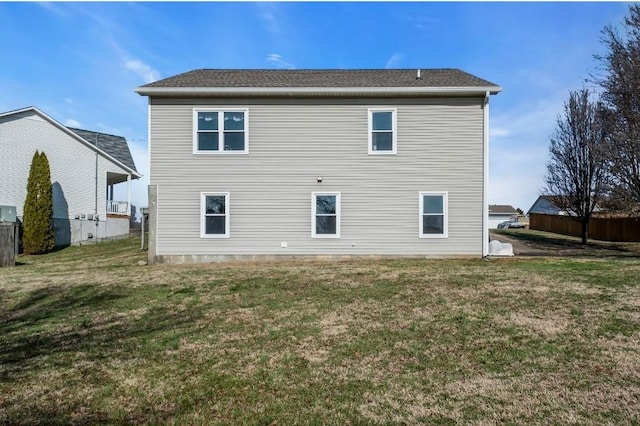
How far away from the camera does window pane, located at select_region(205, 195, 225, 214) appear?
1338 centimetres

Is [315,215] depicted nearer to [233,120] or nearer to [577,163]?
[233,120]

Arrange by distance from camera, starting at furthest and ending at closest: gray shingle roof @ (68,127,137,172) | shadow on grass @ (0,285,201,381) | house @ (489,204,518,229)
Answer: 1. house @ (489,204,518,229)
2. gray shingle roof @ (68,127,137,172)
3. shadow on grass @ (0,285,201,381)

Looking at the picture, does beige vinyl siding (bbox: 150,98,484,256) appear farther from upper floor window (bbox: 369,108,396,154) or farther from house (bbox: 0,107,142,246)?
house (bbox: 0,107,142,246)

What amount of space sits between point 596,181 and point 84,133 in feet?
94.5

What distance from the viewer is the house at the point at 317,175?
13344 millimetres

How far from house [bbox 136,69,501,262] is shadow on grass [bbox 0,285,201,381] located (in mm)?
5112

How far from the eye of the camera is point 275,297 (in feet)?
26.5

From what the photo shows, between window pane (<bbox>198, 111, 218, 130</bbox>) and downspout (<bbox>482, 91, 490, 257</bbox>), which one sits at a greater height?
window pane (<bbox>198, 111, 218, 130</bbox>)

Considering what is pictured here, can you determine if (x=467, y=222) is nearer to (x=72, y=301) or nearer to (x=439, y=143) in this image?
(x=439, y=143)

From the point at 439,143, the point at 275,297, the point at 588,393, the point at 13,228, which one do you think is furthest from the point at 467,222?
the point at 13,228

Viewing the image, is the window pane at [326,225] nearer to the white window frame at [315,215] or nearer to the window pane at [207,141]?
the white window frame at [315,215]

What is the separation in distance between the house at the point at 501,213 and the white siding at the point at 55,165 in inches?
2089

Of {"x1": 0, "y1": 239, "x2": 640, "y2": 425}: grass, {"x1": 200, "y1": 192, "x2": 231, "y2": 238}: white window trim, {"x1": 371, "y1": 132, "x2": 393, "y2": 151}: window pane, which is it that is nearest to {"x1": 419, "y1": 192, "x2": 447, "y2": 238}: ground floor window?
{"x1": 371, "y1": 132, "x2": 393, "y2": 151}: window pane

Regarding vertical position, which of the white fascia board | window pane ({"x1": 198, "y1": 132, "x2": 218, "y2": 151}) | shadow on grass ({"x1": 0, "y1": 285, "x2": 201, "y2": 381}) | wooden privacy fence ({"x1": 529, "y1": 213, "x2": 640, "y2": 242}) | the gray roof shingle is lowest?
shadow on grass ({"x1": 0, "y1": 285, "x2": 201, "y2": 381})
